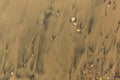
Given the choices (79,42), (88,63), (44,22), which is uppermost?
(44,22)

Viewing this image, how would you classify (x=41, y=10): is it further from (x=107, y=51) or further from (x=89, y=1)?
(x=107, y=51)

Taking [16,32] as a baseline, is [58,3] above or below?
above

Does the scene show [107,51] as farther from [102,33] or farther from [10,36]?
[10,36]

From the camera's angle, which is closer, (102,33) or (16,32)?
(102,33)

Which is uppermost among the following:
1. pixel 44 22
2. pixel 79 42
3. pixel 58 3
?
pixel 58 3

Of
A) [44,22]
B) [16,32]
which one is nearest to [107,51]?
[44,22]

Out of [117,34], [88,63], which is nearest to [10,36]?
[88,63]
